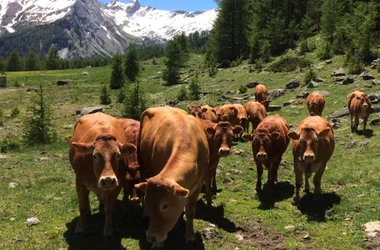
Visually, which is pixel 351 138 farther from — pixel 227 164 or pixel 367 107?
pixel 227 164

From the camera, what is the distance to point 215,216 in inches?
455

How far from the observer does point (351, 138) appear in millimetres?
20969

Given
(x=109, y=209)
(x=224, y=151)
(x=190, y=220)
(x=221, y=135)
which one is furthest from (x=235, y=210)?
(x=109, y=209)

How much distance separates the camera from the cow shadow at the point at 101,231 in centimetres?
943

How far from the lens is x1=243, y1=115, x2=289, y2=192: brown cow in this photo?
1312cm

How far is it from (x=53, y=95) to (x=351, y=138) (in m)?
51.2

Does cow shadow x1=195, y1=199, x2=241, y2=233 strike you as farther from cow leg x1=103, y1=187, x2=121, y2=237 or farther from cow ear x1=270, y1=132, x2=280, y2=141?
cow ear x1=270, y1=132, x2=280, y2=141

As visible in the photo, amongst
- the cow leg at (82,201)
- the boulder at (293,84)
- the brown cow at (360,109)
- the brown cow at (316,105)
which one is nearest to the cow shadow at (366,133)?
the brown cow at (360,109)

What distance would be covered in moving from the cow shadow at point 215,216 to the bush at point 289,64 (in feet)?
114

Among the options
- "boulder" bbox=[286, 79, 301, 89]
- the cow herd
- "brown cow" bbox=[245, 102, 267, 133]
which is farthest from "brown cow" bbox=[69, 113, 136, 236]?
"boulder" bbox=[286, 79, 301, 89]

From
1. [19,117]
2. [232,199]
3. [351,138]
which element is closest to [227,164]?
[232,199]

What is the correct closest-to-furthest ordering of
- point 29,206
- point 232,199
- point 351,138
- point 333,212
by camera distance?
point 333,212 < point 29,206 < point 232,199 < point 351,138

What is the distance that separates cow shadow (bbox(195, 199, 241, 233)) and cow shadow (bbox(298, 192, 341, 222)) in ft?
7.59

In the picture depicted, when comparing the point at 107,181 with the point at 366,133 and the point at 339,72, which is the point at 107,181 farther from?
the point at 339,72
